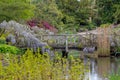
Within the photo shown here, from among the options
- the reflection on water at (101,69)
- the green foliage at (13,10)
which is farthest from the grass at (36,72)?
the green foliage at (13,10)

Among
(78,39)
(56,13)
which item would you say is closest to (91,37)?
(78,39)

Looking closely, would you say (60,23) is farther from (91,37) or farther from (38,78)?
(38,78)

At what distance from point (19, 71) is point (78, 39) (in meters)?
17.7

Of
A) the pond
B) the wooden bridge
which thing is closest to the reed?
the wooden bridge

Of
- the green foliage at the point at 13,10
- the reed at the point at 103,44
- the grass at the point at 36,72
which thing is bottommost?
the reed at the point at 103,44

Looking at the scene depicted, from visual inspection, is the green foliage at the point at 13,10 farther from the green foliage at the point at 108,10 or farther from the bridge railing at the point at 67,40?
the green foliage at the point at 108,10

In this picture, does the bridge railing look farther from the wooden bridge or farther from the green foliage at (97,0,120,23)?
the green foliage at (97,0,120,23)

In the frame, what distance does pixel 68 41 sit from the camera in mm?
24109

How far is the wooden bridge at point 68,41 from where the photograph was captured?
23.5 m

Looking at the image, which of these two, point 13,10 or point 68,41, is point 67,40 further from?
point 13,10

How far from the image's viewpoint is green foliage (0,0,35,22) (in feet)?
80.4

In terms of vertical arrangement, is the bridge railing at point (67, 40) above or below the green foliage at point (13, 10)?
below

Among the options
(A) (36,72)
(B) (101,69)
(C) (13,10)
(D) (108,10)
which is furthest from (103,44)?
(D) (108,10)

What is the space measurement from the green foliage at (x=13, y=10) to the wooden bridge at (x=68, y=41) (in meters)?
2.32
